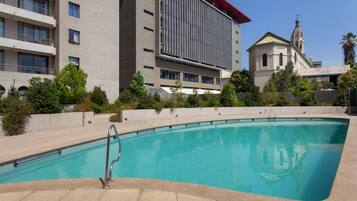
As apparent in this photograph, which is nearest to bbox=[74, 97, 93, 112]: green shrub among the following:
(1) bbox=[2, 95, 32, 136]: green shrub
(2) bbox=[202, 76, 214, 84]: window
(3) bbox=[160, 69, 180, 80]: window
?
(1) bbox=[2, 95, 32, 136]: green shrub

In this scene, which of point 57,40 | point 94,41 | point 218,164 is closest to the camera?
point 218,164

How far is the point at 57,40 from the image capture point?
29406 millimetres

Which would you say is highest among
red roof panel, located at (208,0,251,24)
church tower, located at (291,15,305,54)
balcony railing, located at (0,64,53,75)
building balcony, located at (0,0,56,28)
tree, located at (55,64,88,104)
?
red roof panel, located at (208,0,251,24)

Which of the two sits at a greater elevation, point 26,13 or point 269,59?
point 269,59

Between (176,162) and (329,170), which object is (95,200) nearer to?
(176,162)

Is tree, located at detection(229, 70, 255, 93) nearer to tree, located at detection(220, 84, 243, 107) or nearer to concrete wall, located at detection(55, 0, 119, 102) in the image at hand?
tree, located at detection(220, 84, 243, 107)

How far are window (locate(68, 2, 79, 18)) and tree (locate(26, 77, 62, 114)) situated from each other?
15683mm

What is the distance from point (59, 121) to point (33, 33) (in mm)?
15428

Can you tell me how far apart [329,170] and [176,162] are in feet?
20.0

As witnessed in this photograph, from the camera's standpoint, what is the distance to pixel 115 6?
122 feet

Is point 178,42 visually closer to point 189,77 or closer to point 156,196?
point 189,77

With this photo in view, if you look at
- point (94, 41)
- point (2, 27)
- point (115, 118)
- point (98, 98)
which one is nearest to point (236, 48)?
point (94, 41)

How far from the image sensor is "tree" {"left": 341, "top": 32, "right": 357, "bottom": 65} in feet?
217

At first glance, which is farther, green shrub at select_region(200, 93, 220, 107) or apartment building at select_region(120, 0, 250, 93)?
apartment building at select_region(120, 0, 250, 93)
